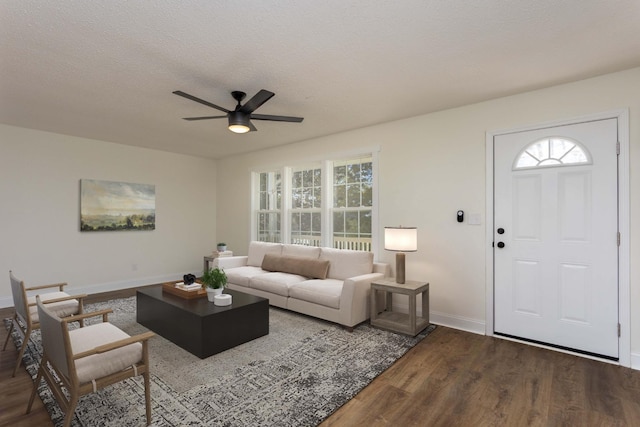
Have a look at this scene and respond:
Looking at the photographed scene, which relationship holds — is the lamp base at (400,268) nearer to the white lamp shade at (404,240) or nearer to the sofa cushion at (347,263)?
the white lamp shade at (404,240)

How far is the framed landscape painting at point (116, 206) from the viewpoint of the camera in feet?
16.8

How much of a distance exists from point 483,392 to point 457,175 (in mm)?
2287

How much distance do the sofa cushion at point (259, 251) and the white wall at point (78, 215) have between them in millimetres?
1890

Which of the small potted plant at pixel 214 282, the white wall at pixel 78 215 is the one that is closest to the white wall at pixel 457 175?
the small potted plant at pixel 214 282

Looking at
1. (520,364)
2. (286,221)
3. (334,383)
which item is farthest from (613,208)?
(286,221)

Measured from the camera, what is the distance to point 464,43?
7.68ft

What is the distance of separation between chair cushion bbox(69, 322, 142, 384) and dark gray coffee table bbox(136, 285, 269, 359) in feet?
2.47

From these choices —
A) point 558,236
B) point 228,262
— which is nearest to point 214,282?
point 228,262

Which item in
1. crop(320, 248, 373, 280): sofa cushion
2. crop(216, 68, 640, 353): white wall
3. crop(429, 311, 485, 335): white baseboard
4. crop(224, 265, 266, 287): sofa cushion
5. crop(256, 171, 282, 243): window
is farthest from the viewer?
crop(256, 171, 282, 243): window

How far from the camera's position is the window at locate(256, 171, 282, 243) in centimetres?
593

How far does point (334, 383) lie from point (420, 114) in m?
3.23

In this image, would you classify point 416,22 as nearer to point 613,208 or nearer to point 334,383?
point 613,208

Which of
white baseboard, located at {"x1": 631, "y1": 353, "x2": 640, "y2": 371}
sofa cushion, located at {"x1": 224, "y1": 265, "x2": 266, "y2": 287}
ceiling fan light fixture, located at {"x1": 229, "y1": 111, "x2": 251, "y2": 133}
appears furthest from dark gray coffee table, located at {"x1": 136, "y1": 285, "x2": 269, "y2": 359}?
white baseboard, located at {"x1": 631, "y1": 353, "x2": 640, "y2": 371}

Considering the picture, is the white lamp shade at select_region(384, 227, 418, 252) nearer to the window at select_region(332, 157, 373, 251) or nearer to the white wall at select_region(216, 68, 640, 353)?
the white wall at select_region(216, 68, 640, 353)
